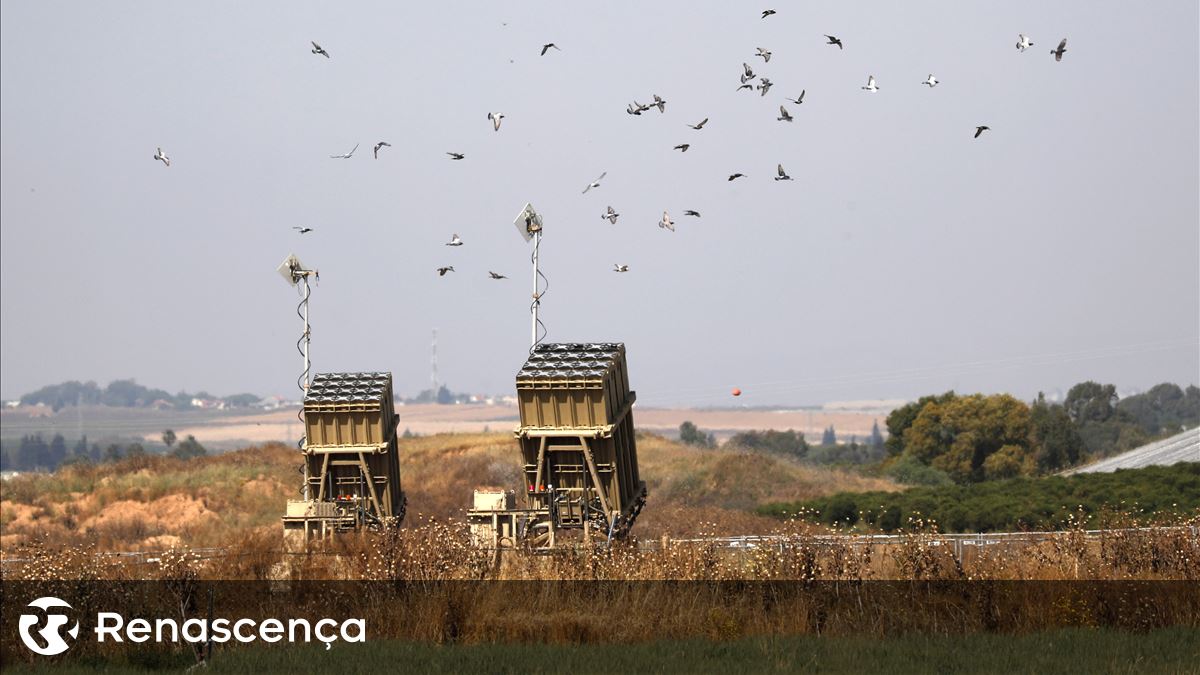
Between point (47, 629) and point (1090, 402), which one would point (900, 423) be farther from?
point (47, 629)

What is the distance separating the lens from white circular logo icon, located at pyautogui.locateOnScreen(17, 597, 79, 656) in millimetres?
23812

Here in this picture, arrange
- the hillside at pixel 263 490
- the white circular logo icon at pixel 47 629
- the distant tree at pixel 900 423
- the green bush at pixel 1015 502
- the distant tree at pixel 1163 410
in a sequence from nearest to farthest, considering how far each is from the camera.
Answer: the white circular logo icon at pixel 47 629, the green bush at pixel 1015 502, the hillside at pixel 263 490, the distant tree at pixel 900 423, the distant tree at pixel 1163 410

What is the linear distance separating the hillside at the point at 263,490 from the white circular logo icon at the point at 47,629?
27078mm

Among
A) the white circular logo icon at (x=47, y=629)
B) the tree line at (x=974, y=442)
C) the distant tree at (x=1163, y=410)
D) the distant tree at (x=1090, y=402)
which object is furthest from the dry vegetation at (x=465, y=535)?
the distant tree at (x=1163, y=410)

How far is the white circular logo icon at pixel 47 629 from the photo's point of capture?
78.1 feet

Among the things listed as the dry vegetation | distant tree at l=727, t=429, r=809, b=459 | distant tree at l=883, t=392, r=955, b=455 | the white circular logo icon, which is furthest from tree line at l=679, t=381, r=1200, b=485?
the white circular logo icon

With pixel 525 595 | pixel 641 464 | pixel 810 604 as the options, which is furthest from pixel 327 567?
pixel 641 464

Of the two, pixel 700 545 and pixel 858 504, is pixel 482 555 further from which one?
pixel 858 504

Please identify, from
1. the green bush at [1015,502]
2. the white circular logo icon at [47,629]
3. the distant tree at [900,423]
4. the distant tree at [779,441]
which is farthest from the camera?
the distant tree at [779,441]

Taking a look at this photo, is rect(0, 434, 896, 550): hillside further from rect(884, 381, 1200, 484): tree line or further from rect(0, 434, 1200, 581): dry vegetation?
rect(884, 381, 1200, 484): tree line

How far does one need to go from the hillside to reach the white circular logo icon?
2708 cm

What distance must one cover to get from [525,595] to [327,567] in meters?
5.53

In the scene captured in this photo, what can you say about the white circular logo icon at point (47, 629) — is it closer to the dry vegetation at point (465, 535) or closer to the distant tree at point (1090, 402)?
the dry vegetation at point (465, 535)

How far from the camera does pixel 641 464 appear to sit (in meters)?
75.4
